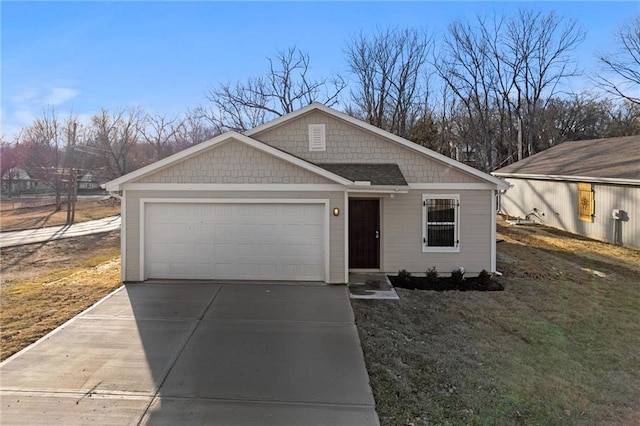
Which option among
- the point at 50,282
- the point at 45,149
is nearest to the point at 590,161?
the point at 50,282

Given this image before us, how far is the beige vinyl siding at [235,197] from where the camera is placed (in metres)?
9.73

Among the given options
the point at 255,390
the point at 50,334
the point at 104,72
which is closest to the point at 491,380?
the point at 255,390

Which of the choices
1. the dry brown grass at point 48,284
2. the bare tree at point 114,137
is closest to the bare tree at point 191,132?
the bare tree at point 114,137

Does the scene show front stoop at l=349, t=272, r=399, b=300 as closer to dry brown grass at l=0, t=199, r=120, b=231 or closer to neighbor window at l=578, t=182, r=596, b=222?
neighbor window at l=578, t=182, r=596, b=222

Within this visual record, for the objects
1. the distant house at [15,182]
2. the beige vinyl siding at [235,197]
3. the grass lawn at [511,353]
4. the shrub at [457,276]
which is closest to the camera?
the grass lawn at [511,353]

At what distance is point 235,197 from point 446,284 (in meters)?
5.67

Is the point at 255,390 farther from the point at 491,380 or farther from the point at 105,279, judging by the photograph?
the point at 105,279

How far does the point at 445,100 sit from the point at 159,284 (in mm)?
34914

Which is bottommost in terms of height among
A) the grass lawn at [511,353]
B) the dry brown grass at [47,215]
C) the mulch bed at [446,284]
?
the grass lawn at [511,353]

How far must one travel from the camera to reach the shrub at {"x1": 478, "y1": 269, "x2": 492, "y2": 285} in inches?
415

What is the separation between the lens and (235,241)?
990cm

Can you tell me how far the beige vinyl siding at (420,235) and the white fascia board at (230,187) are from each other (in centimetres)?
242

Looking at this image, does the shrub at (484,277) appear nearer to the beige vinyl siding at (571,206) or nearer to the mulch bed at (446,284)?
the mulch bed at (446,284)

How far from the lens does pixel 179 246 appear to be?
9938 millimetres
